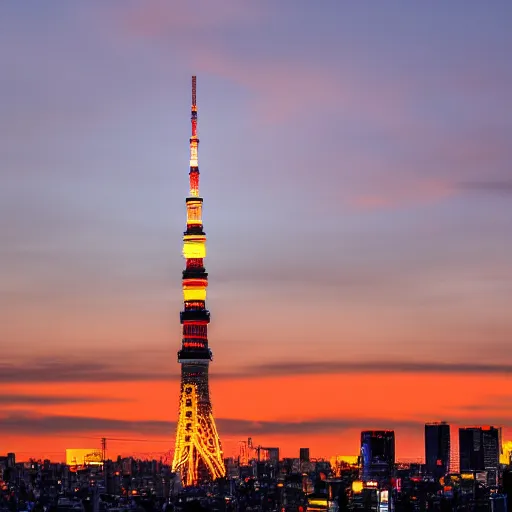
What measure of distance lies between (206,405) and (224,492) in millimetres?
10791

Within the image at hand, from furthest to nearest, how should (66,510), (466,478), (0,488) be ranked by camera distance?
(466,478) → (0,488) → (66,510)

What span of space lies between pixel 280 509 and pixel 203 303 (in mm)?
15680

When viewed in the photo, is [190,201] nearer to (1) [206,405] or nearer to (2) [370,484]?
(1) [206,405]

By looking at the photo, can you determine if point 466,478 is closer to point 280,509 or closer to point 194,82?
Result: point 280,509

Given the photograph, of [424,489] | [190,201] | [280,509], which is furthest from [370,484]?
[190,201]

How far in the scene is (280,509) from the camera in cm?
15300

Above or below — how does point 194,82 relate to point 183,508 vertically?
above

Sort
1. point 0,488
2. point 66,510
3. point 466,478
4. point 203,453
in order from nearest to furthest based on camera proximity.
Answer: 1. point 66,510
2. point 0,488
3. point 203,453
4. point 466,478

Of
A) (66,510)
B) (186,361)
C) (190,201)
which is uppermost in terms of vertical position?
(190,201)

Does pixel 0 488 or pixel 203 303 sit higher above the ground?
pixel 203 303

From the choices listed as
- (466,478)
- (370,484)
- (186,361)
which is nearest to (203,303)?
(186,361)

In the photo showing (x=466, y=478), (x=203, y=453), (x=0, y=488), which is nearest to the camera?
(x=0, y=488)

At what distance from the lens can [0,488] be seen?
149125 mm

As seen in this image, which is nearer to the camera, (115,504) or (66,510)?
(66,510)
